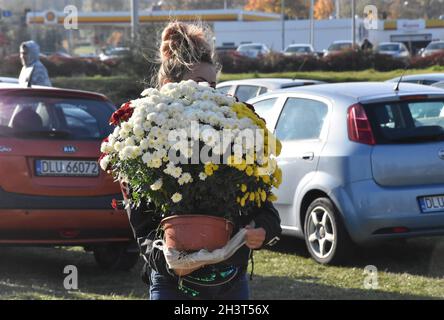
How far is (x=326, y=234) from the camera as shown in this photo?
825 cm

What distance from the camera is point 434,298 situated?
22.7 ft

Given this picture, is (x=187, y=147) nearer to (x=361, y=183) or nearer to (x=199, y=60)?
(x=199, y=60)

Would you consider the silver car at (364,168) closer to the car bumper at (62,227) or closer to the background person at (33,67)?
the car bumper at (62,227)

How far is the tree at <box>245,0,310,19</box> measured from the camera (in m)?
93.8

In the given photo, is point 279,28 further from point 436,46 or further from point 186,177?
point 186,177

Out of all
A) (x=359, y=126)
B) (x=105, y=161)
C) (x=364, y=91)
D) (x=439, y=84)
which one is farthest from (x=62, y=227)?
(x=439, y=84)

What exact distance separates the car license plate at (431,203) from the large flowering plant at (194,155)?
177 inches

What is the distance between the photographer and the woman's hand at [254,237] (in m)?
3.52

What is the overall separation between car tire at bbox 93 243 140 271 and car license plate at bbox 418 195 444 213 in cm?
262

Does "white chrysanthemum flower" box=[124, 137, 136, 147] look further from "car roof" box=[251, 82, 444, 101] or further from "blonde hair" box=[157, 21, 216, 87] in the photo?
"car roof" box=[251, 82, 444, 101]

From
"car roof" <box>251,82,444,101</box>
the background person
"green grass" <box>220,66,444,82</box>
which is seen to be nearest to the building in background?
"green grass" <box>220,66,444,82</box>

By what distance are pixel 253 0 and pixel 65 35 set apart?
73.2 ft

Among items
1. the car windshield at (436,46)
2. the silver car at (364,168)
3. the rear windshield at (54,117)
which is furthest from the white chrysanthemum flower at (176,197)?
the car windshield at (436,46)

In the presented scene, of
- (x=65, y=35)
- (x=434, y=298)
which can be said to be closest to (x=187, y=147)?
(x=434, y=298)
